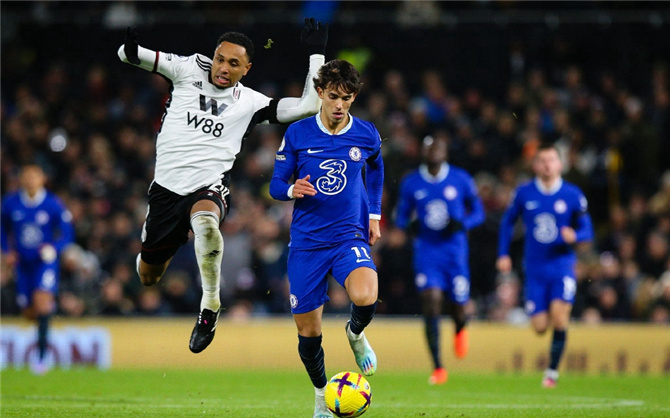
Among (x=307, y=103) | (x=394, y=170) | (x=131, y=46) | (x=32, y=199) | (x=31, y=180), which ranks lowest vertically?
(x=32, y=199)

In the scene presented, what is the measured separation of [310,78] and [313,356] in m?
2.44

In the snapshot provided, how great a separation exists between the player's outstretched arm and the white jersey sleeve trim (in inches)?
47.4

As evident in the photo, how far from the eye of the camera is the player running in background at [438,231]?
41.6 ft

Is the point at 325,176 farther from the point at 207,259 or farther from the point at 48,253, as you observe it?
the point at 48,253

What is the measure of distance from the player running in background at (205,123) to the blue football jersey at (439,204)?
14.2 feet

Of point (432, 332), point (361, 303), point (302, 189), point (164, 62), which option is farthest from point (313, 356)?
point (432, 332)

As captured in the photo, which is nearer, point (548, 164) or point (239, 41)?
point (239, 41)

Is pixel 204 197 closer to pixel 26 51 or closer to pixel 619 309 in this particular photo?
pixel 619 309

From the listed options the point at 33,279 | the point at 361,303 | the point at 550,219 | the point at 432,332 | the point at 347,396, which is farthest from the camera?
the point at 33,279

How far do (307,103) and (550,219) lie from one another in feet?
16.5

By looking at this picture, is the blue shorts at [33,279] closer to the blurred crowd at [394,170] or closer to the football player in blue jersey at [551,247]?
the blurred crowd at [394,170]

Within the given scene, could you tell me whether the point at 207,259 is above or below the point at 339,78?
below

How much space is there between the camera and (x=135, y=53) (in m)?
8.61

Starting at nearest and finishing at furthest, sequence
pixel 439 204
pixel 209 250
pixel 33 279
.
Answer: pixel 209 250
pixel 439 204
pixel 33 279
